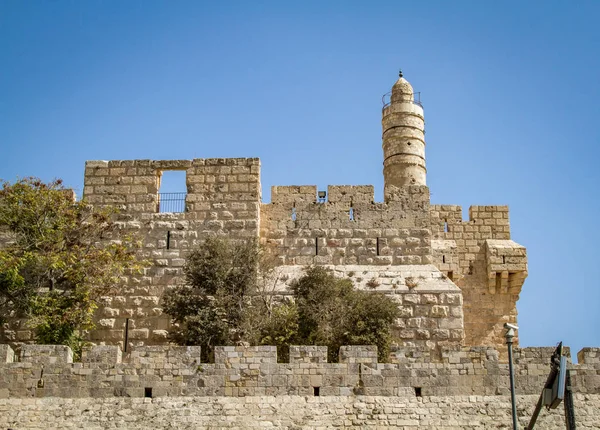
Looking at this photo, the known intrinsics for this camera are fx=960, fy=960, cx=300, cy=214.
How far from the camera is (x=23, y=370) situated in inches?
627

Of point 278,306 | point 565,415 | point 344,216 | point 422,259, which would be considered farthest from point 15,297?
point 565,415

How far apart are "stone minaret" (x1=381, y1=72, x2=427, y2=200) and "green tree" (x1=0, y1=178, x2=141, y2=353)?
827 centimetres

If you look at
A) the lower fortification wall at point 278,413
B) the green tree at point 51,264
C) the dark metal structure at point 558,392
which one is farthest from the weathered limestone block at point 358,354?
the green tree at point 51,264

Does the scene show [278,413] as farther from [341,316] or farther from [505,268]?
[505,268]

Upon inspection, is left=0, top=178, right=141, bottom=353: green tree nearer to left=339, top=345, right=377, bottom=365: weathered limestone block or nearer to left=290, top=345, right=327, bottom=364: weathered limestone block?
left=290, top=345, right=327, bottom=364: weathered limestone block

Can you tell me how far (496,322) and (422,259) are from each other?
345cm

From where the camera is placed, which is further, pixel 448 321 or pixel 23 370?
A: pixel 448 321

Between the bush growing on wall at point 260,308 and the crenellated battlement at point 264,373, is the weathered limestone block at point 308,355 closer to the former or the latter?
the crenellated battlement at point 264,373

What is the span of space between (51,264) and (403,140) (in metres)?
10.7

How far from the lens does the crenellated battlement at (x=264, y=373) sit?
1580 cm

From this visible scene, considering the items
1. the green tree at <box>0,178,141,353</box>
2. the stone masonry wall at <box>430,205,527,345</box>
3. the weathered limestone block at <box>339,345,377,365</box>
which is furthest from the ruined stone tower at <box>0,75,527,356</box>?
the weathered limestone block at <box>339,345,377,365</box>

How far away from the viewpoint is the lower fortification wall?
1546cm

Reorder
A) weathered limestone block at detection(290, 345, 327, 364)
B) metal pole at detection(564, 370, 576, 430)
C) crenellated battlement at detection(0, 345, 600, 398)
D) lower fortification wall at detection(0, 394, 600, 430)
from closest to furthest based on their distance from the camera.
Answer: metal pole at detection(564, 370, 576, 430) < lower fortification wall at detection(0, 394, 600, 430) < crenellated battlement at detection(0, 345, 600, 398) < weathered limestone block at detection(290, 345, 327, 364)

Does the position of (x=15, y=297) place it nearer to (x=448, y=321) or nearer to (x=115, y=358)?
(x=115, y=358)
